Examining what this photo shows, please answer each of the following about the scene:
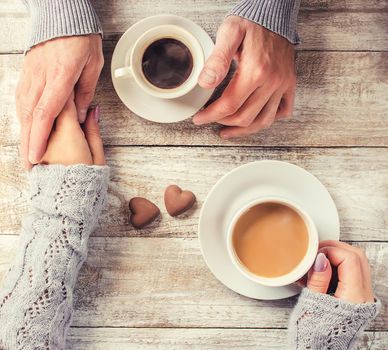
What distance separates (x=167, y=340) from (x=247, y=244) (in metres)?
0.28

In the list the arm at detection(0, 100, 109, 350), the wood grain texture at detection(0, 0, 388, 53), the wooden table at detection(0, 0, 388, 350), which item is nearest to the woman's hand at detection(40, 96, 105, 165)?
the arm at detection(0, 100, 109, 350)

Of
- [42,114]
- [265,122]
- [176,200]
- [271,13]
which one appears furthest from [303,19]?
[42,114]

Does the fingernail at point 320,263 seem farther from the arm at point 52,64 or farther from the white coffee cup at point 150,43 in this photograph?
the arm at point 52,64

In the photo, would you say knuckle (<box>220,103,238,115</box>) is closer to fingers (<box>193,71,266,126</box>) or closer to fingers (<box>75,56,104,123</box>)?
fingers (<box>193,71,266,126</box>)

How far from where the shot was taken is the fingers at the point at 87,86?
1119 mm

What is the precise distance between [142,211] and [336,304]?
43 centimetres

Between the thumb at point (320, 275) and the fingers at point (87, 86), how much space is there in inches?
21.8

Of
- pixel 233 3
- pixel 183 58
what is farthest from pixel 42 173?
pixel 233 3

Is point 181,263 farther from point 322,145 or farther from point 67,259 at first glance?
point 322,145

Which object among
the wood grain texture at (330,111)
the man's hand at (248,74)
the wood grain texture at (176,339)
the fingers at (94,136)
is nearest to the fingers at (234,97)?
the man's hand at (248,74)

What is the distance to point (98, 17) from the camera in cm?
120

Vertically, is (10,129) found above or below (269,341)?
above

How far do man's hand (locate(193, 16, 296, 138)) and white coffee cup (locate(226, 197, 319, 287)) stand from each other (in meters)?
0.17

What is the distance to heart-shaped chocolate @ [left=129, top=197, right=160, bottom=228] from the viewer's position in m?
1.18
